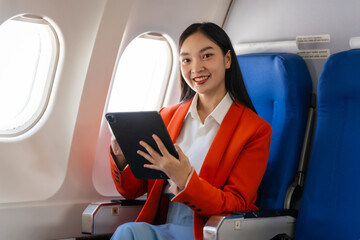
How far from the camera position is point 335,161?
254 centimetres

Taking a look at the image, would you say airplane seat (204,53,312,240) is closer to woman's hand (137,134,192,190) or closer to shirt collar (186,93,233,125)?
shirt collar (186,93,233,125)

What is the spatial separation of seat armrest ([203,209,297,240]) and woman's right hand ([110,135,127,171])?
0.65 meters

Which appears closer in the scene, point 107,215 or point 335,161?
point 335,161

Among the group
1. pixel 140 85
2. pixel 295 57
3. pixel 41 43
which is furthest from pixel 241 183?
pixel 140 85

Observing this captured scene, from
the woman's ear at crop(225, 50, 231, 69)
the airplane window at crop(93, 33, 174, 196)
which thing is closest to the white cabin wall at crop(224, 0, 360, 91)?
the airplane window at crop(93, 33, 174, 196)

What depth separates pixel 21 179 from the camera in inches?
122

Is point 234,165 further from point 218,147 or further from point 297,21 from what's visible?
point 297,21

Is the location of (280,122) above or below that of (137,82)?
below

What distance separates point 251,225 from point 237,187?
0.19 m

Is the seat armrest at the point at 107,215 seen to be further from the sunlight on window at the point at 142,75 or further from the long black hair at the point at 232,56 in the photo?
the sunlight on window at the point at 142,75

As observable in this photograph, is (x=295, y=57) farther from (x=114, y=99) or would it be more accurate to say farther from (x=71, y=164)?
(x=114, y=99)

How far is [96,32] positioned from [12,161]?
2.90 ft

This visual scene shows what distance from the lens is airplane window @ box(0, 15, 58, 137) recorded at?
3.15 m

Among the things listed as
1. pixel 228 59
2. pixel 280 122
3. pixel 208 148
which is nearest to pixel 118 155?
pixel 208 148
